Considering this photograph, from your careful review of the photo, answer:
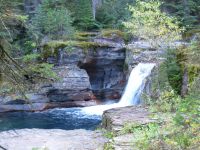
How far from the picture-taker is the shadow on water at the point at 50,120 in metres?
18.9

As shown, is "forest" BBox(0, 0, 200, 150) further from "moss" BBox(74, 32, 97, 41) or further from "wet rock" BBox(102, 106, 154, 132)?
"wet rock" BBox(102, 106, 154, 132)

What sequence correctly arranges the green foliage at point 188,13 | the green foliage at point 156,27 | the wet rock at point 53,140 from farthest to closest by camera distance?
the green foliage at point 188,13, the green foliage at point 156,27, the wet rock at point 53,140

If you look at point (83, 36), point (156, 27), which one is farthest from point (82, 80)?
point (156, 27)

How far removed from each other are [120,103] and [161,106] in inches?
433

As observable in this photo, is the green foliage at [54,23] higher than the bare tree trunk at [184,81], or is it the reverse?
the green foliage at [54,23]

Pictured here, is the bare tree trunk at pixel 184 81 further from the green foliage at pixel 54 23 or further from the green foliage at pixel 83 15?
the green foliage at pixel 83 15

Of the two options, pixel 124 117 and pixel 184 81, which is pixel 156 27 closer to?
pixel 184 81

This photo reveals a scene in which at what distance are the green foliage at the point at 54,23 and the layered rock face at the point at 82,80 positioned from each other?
2.18m

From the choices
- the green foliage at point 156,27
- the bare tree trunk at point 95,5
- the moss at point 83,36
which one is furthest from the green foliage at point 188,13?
the green foliage at point 156,27

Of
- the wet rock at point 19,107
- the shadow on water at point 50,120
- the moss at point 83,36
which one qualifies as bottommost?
the shadow on water at point 50,120

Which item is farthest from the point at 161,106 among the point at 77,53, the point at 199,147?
the point at 77,53

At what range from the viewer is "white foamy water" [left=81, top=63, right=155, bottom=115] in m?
21.5

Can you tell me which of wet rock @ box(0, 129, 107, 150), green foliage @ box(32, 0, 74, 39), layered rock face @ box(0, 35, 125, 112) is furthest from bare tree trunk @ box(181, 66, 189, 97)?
green foliage @ box(32, 0, 74, 39)

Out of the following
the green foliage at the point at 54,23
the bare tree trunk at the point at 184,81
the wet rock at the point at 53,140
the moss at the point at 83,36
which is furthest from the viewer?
the moss at the point at 83,36
